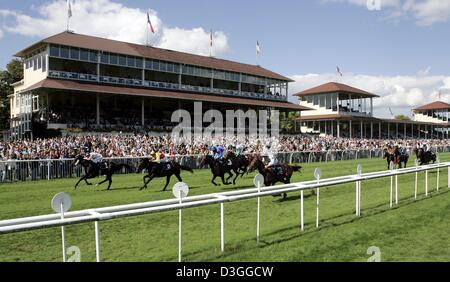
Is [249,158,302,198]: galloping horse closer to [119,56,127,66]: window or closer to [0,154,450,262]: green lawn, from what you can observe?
[0,154,450,262]: green lawn

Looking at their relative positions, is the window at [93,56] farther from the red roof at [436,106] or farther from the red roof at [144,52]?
the red roof at [436,106]

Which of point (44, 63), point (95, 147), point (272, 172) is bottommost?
point (272, 172)

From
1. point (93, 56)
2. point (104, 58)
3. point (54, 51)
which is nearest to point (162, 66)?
point (104, 58)

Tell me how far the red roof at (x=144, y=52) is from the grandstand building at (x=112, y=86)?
0.26ft

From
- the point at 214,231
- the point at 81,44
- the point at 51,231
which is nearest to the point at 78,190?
the point at 51,231

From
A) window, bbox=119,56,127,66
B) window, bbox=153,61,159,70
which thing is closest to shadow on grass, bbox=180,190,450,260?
window, bbox=119,56,127,66

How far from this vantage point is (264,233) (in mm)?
7426

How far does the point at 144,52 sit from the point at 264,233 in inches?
1412

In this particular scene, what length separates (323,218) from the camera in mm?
8836

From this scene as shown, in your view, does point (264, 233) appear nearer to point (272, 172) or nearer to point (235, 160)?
point (272, 172)

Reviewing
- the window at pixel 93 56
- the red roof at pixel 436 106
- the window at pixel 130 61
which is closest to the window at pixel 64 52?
the window at pixel 93 56

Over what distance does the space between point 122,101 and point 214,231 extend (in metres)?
32.6

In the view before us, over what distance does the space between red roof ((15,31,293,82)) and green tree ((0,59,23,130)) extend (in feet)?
33.8

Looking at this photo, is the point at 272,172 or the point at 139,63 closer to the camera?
the point at 272,172
